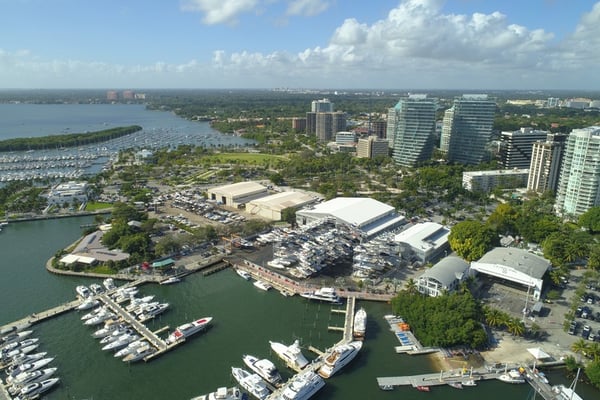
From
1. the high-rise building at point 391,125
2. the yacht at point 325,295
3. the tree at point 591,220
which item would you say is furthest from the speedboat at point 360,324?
the high-rise building at point 391,125

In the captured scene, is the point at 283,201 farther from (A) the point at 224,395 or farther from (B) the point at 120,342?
(A) the point at 224,395

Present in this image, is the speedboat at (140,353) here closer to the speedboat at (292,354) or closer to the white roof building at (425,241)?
the speedboat at (292,354)

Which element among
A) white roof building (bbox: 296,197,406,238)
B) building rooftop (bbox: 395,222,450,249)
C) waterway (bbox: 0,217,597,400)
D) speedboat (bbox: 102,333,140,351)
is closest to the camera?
waterway (bbox: 0,217,597,400)

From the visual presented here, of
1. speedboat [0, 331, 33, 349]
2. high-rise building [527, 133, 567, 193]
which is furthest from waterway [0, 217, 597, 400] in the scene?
high-rise building [527, 133, 567, 193]

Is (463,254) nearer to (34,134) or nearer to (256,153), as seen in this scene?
(256,153)

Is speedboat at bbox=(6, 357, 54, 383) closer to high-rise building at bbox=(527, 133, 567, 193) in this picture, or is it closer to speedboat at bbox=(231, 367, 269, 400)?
speedboat at bbox=(231, 367, 269, 400)

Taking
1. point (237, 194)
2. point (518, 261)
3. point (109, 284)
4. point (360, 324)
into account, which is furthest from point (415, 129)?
point (109, 284)

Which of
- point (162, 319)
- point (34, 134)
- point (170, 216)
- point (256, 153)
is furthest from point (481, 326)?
point (34, 134)
